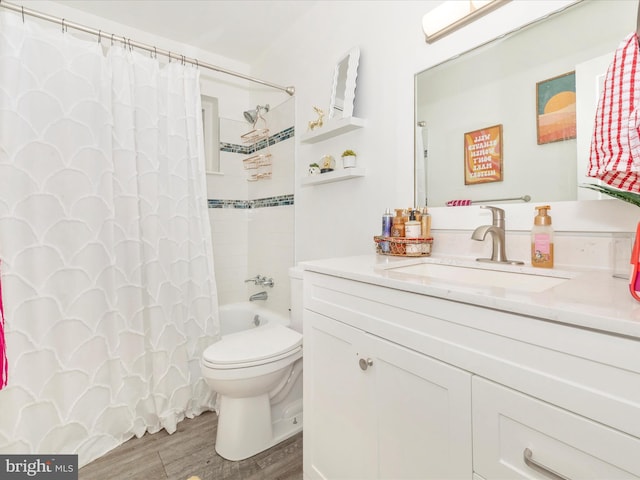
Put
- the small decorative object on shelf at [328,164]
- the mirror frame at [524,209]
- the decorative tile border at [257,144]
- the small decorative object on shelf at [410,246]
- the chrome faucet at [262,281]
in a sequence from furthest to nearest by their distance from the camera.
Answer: the chrome faucet at [262,281] < the decorative tile border at [257,144] < the small decorative object on shelf at [328,164] < the small decorative object on shelf at [410,246] < the mirror frame at [524,209]

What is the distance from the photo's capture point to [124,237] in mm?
1716

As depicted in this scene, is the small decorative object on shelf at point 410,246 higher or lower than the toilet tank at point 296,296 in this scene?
higher

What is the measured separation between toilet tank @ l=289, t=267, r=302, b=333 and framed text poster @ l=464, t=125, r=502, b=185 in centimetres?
90

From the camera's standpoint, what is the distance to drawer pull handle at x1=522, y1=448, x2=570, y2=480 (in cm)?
59

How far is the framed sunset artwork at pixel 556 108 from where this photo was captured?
1.05m

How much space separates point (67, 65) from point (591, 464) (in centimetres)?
231

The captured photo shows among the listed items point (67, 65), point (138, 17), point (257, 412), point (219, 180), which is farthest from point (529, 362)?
point (138, 17)

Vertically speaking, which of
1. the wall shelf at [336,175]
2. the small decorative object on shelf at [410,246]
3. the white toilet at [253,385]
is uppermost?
the wall shelf at [336,175]

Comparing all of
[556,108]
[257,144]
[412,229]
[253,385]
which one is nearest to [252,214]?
[257,144]

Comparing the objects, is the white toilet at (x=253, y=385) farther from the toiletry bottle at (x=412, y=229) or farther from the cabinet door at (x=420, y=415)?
the cabinet door at (x=420, y=415)

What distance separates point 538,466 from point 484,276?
62 centimetres

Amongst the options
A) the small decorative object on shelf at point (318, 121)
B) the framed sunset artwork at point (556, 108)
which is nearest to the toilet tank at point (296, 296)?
the small decorative object on shelf at point (318, 121)

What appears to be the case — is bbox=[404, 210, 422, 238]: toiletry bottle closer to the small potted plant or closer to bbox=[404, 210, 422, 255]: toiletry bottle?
bbox=[404, 210, 422, 255]: toiletry bottle

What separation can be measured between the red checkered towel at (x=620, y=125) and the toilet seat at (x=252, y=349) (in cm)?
134
